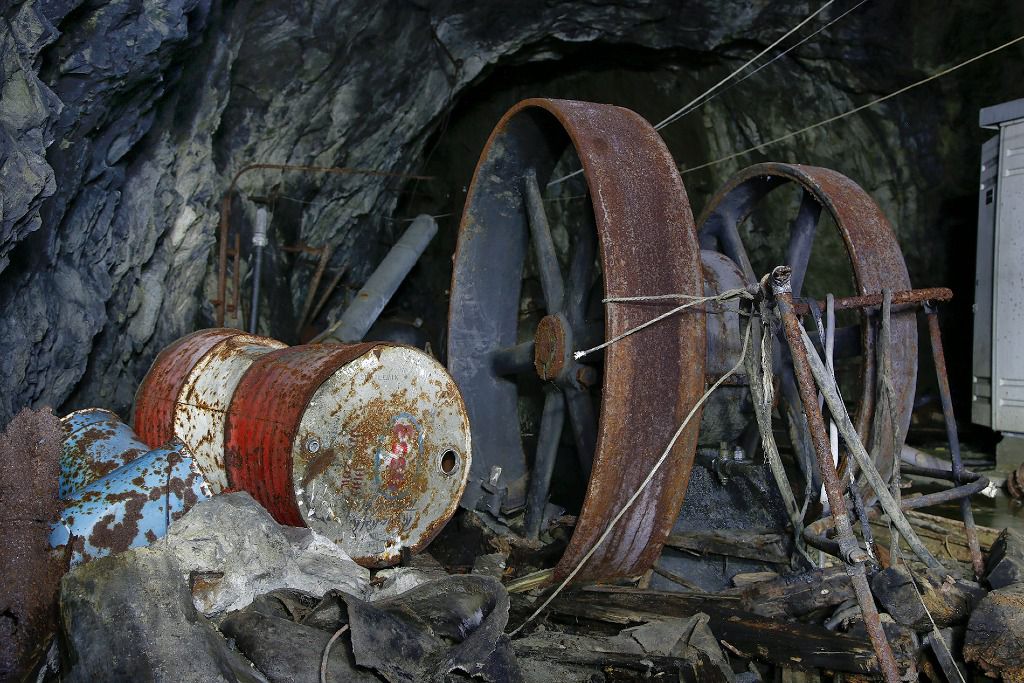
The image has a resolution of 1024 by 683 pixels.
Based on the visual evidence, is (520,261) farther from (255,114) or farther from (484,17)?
(484,17)

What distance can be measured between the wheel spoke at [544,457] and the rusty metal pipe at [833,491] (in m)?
1.41

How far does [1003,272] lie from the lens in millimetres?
5691

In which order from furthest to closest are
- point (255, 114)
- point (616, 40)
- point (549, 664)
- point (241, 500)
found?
point (616, 40) → point (255, 114) → point (241, 500) → point (549, 664)

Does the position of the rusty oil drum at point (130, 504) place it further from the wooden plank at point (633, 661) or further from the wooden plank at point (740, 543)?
the wooden plank at point (740, 543)

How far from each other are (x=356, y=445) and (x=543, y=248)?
147 centimetres

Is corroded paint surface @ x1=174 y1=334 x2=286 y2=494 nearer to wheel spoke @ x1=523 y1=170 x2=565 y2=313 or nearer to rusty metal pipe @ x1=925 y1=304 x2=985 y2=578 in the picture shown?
wheel spoke @ x1=523 y1=170 x2=565 y2=313

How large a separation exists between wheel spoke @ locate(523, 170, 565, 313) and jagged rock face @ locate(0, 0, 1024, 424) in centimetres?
200

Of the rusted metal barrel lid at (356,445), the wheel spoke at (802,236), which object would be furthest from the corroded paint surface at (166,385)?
the wheel spoke at (802,236)

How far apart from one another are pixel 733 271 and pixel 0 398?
3426 mm

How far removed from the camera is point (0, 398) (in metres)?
3.24

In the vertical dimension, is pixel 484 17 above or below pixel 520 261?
above

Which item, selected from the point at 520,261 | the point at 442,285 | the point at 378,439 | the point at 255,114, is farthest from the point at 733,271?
the point at 442,285

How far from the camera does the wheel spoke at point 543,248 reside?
3922 mm

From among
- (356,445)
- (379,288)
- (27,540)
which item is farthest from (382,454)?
(379,288)
